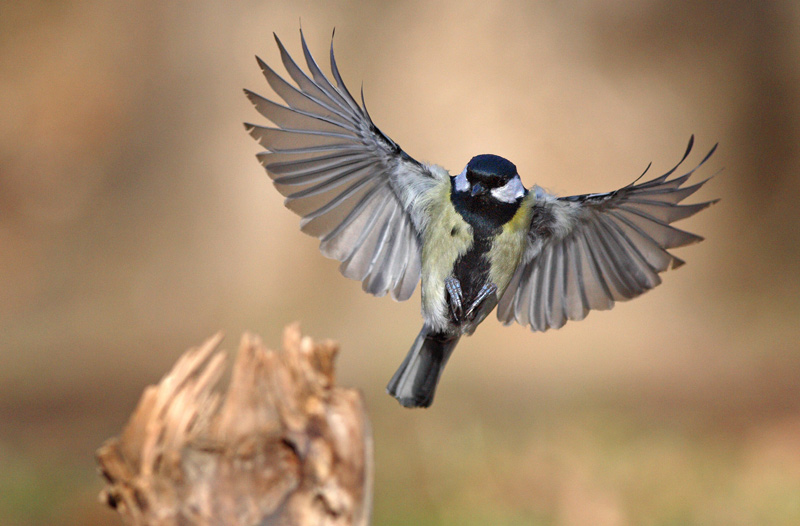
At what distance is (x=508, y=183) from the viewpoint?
1.27 metres

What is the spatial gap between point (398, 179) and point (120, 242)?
2473 millimetres

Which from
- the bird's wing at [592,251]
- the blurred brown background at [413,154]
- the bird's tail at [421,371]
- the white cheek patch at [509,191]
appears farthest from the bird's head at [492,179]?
the blurred brown background at [413,154]

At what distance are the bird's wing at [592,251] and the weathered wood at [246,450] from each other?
1.82 feet

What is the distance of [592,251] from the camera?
1559mm

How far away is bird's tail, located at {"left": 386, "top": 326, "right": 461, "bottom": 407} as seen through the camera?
1.50 meters

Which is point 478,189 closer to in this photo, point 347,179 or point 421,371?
point 347,179

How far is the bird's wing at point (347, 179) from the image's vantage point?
4.43 ft

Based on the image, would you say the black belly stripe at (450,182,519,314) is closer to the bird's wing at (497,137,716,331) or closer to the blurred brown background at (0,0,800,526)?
the bird's wing at (497,137,716,331)

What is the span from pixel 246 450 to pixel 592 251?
0.86 meters

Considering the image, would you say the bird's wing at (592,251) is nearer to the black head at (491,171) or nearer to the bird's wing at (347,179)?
the black head at (491,171)

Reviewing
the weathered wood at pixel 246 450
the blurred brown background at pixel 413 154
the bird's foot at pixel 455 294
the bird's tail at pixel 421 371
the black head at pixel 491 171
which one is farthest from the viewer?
the blurred brown background at pixel 413 154

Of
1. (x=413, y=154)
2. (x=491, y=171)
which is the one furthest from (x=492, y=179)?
(x=413, y=154)

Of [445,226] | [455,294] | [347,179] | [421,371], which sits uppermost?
[347,179]

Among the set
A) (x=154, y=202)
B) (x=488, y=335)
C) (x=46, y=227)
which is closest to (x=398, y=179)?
(x=488, y=335)
